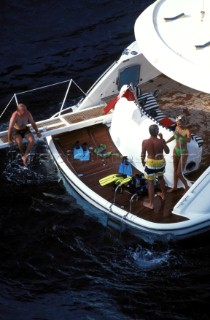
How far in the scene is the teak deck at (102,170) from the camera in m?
14.6

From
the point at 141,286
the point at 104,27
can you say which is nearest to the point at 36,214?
the point at 141,286

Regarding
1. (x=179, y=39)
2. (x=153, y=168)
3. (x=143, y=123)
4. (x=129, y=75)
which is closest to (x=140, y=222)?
(x=153, y=168)

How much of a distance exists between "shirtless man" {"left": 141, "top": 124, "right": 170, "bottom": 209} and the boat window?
125 inches

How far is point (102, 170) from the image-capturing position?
51.5 feet

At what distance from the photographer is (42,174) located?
16.7 meters

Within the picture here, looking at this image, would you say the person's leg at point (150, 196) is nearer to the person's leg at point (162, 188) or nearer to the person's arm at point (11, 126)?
the person's leg at point (162, 188)

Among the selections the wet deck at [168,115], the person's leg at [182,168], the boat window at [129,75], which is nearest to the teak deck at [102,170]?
the wet deck at [168,115]

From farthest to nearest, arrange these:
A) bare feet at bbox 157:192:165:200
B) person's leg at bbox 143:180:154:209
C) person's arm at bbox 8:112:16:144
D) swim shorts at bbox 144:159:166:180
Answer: person's arm at bbox 8:112:16:144 < bare feet at bbox 157:192:165:200 < person's leg at bbox 143:180:154:209 < swim shorts at bbox 144:159:166:180

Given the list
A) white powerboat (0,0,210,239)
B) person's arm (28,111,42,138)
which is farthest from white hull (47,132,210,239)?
person's arm (28,111,42,138)

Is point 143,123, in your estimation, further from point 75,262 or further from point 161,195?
point 75,262

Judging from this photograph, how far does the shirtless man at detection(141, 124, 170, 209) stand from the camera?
14.0 meters

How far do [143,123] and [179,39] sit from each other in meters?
2.06

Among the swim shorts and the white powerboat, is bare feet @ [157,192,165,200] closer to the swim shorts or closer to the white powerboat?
the white powerboat

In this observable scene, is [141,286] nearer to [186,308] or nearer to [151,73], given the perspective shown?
[186,308]
